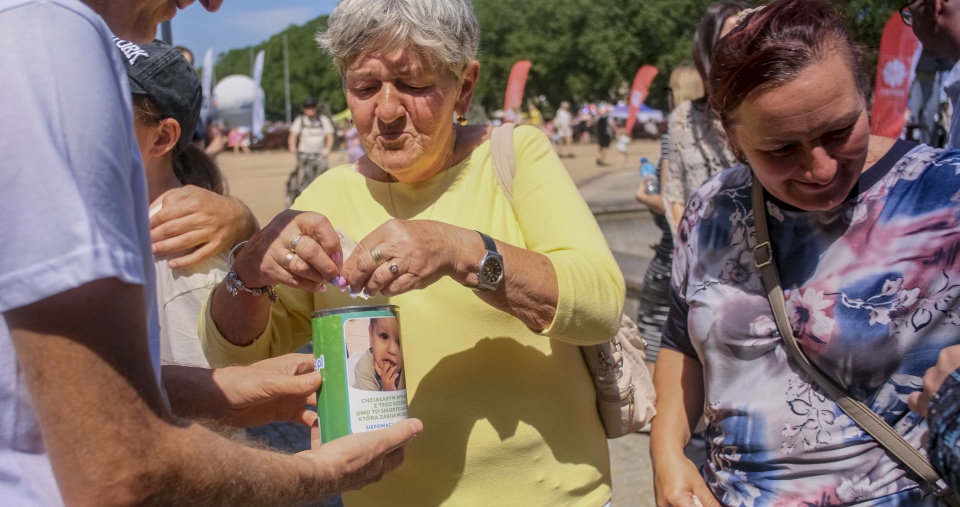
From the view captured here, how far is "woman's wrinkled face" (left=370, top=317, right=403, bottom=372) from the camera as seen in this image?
1604mm

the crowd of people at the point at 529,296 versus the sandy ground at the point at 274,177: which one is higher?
the crowd of people at the point at 529,296

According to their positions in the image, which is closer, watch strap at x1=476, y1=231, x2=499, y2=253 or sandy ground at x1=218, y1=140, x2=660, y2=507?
watch strap at x1=476, y1=231, x2=499, y2=253

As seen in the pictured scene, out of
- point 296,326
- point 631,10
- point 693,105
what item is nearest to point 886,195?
point 296,326

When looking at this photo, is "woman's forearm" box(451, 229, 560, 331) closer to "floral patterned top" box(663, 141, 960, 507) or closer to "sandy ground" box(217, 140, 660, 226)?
"floral patterned top" box(663, 141, 960, 507)

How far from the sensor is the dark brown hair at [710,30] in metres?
4.17

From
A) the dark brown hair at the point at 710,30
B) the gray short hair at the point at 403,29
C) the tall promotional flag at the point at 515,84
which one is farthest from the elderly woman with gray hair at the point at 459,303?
the tall promotional flag at the point at 515,84

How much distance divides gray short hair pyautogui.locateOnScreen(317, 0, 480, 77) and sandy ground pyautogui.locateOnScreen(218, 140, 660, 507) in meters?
1.65

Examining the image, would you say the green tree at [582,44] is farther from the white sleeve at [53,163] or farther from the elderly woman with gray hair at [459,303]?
the white sleeve at [53,163]

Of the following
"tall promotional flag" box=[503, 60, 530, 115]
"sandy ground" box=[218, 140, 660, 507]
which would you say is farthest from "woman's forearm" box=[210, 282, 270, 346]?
"tall promotional flag" box=[503, 60, 530, 115]

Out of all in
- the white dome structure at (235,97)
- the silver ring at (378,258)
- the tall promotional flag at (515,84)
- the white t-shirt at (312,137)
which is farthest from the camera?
the white dome structure at (235,97)

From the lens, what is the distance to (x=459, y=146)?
2.22 metres

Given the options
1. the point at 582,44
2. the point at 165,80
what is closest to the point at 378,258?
the point at 165,80

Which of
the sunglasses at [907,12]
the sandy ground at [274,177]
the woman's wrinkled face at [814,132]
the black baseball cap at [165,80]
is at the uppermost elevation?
the sunglasses at [907,12]

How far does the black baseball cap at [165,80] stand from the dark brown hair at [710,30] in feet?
8.44
